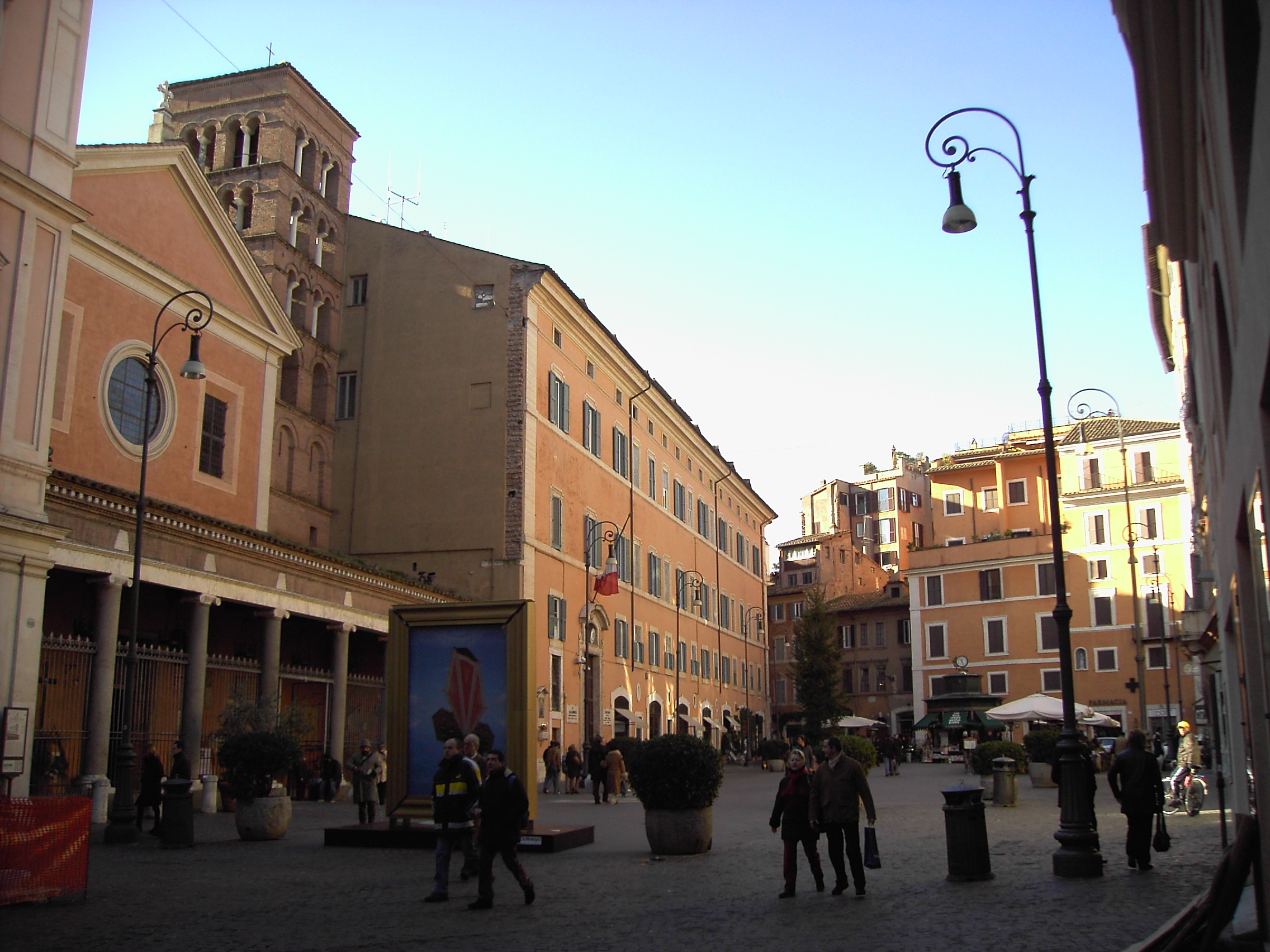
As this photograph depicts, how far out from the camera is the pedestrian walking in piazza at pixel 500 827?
10273 mm

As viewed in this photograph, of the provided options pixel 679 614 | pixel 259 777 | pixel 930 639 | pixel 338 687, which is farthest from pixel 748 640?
pixel 259 777

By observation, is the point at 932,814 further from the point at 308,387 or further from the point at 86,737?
the point at 308,387

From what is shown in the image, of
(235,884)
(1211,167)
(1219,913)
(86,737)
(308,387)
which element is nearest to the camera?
(1219,913)

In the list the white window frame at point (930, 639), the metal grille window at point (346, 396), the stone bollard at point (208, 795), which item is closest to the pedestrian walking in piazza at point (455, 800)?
the stone bollard at point (208, 795)

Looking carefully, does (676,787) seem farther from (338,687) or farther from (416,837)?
(338,687)

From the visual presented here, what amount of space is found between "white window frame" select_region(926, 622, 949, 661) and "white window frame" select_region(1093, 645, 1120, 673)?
735cm

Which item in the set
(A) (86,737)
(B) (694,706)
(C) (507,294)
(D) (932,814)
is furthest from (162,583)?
(B) (694,706)

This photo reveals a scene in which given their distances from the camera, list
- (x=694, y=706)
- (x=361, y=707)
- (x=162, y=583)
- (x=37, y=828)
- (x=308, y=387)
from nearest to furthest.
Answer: (x=37, y=828)
(x=162, y=583)
(x=361, y=707)
(x=308, y=387)
(x=694, y=706)

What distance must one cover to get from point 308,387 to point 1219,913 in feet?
99.7

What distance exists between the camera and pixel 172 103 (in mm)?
35625

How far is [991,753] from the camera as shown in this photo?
2444 cm

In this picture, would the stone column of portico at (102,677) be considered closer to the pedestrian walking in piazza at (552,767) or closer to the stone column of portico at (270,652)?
the stone column of portico at (270,652)

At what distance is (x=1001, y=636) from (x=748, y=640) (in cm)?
1245

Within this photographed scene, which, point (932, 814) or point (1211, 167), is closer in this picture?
point (1211, 167)
